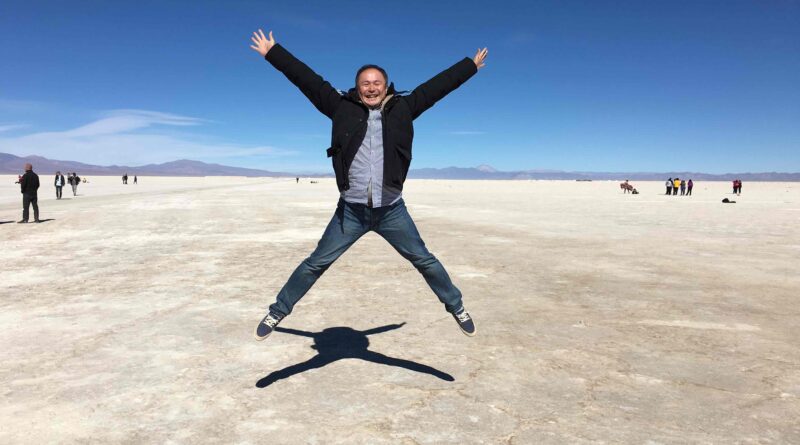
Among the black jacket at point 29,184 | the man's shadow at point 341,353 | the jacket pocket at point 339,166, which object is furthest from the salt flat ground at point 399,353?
the black jacket at point 29,184

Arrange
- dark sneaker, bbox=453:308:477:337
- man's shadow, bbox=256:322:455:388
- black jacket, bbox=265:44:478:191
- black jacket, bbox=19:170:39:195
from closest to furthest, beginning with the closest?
black jacket, bbox=265:44:478:191 → dark sneaker, bbox=453:308:477:337 → man's shadow, bbox=256:322:455:388 → black jacket, bbox=19:170:39:195

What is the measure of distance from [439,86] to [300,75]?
36.4 inches

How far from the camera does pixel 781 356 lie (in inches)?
169

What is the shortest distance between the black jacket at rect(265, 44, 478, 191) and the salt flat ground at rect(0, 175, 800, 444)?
1.43m

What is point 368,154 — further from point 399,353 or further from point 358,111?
point 399,353

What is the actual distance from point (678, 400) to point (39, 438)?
377 cm

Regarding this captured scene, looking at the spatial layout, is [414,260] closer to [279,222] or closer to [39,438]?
[39,438]

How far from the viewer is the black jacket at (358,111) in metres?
Answer: 3.39

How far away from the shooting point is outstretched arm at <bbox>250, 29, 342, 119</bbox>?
11.5ft

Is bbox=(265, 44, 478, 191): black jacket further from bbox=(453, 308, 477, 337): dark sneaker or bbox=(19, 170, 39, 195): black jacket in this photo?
bbox=(19, 170, 39, 195): black jacket

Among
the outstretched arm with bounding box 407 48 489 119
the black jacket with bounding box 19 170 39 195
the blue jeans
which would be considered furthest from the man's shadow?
the black jacket with bounding box 19 170 39 195

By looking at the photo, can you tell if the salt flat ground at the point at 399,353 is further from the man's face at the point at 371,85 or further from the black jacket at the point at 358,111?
the man's face at the point at 371,85

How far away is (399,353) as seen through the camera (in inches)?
169

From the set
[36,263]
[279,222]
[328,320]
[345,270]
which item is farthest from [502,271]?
[279,222]
